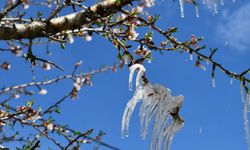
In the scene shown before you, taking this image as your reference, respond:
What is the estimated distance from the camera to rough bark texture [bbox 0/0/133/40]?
166 inches

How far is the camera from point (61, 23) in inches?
169

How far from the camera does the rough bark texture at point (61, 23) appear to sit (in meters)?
4.21

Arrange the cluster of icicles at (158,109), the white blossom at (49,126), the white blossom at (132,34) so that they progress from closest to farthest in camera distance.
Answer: the cluster of icicles at (158,109) < the white blossom at (132,34) < the white blossom at (49,126)

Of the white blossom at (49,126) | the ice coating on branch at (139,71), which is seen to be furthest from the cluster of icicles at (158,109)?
the white blossom at (49,126)

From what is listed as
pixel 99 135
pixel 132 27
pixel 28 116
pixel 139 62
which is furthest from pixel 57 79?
pixel 139 62

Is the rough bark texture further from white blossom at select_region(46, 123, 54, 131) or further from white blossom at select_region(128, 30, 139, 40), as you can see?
white blossom at select_region(46, 123, 54, 131)

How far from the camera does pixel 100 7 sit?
4.31 meters

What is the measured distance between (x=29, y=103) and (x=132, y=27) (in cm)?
181

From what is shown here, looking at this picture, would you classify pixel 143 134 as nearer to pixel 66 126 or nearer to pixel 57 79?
pixel 66 126

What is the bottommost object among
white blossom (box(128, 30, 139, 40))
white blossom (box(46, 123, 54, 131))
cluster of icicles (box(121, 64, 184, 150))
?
cluster of icicles (box(121, 64, 184, 150))

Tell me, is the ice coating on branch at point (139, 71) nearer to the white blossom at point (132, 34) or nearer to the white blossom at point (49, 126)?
the white blossom at point (132, 34)

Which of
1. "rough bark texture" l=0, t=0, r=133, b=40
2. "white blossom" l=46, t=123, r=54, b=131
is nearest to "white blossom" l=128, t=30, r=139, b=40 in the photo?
"rough bark texture" l=0, t=0, r=133, b=40

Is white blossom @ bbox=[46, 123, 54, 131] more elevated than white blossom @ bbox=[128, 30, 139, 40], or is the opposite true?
white blossom @ bbox=[128, 30, 139, 40]

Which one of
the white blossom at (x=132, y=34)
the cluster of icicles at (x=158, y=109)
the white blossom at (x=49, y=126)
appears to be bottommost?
the cluster of icicles at (x=158, y=109)
